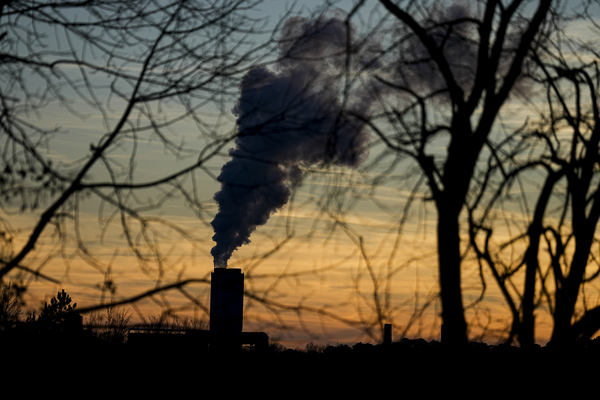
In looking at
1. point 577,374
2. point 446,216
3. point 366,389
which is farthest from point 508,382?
point 446,216

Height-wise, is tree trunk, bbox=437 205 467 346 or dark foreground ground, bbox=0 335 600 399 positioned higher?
tree trunk, bbox=437 205 467 346

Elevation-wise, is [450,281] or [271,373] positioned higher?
[450,281]

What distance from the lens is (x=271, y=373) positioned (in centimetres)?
526

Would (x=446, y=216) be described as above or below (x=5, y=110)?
below

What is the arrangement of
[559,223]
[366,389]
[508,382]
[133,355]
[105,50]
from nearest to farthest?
[105,50], [133,355], [366,389], [508,382], [559,223]

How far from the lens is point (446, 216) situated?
15.5 feet

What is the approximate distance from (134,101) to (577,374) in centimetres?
531

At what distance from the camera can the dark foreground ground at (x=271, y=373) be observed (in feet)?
13.6

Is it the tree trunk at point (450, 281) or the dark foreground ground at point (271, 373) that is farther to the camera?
the tree trunk at point (450, 281)

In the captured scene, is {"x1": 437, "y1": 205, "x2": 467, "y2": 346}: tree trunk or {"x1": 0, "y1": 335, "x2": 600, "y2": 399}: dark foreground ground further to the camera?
{"x1": 437, "y1": 205, "x2": 467, "y2": 346}: tree trunk

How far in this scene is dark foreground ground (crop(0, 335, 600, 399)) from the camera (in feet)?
13.6

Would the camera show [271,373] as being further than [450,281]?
Yes

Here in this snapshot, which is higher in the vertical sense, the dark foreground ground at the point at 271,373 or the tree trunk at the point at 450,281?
the tree trunk at the point at 450,281

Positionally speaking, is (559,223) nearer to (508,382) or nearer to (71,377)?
(508,382)
